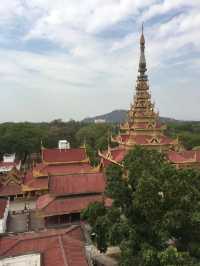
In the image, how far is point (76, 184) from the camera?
2906cm

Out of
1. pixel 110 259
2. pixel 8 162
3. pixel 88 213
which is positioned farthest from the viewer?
pixel 8 162

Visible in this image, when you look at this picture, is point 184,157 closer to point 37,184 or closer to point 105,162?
point 105,162

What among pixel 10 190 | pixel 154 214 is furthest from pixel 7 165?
pixel 154 214

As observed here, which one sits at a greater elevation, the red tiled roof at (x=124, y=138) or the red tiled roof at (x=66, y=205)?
the red tiled roof at (x=124, y=138)

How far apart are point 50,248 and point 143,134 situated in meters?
22.3

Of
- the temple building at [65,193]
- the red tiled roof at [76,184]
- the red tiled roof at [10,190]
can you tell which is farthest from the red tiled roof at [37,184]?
the red tiled roof at [76,184]

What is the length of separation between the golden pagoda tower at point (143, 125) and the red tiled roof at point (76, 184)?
771cm

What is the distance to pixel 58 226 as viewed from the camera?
27.2 m

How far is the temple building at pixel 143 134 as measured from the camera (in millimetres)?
35844

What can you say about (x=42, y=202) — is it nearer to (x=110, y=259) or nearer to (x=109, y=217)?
(x=110, y=259)

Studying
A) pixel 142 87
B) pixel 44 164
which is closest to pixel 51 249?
pixel 44 164

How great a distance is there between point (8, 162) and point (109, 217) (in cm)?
3779

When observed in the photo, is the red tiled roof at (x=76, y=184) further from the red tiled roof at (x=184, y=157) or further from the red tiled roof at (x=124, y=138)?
the red tiled roof at (x=184, y=157)

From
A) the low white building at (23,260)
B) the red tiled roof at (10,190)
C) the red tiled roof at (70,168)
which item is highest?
the red tiled roof at (70,168)
